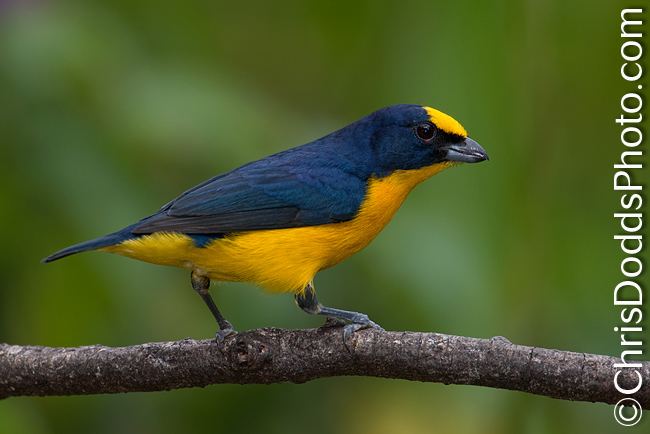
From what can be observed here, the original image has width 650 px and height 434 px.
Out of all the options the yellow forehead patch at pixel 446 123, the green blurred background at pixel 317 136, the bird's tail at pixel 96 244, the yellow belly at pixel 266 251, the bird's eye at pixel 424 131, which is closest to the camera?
the green blurred background at pixel 317 136

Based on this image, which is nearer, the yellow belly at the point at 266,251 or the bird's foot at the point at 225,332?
the bird's foot at the point at 225,332

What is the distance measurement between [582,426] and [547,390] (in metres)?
0.92

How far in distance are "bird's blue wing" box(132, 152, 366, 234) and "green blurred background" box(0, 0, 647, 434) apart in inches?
4.3

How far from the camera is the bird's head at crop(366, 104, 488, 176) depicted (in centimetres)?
491

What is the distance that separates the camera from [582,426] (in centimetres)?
436

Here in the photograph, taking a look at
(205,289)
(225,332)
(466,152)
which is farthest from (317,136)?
Answer: (225,332)

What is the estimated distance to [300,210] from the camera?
4773 mm

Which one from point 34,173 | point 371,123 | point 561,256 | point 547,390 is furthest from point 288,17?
point 547,390

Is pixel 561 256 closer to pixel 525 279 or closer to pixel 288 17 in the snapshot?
pixel 525 279

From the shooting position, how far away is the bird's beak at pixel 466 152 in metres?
4.58

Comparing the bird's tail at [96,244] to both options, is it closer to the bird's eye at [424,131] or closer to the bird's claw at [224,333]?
the bird's claw at [224,333]

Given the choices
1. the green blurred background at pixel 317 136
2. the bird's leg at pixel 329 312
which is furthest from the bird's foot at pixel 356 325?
the green blurred background at pixel 317 136

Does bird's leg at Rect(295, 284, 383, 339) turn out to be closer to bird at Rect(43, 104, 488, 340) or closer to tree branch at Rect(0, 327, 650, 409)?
bird at Rect(43, 104, 488, 340)

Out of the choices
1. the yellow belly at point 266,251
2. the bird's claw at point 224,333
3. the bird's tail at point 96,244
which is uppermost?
Result: the bird's tail at point 96,244
